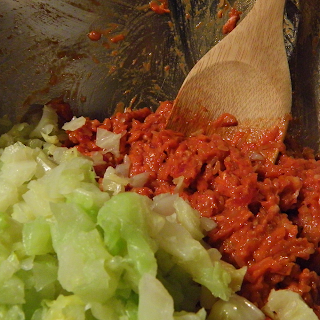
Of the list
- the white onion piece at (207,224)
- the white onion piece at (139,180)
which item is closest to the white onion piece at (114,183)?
the white onion piece at (139,180)

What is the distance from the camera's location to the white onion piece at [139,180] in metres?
1.96

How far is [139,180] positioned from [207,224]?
1.55ft

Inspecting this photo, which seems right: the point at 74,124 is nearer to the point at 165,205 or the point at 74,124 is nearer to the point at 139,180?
the point at 139,180

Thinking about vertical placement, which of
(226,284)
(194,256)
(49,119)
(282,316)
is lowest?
(282,316)

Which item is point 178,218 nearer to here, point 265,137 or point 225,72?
point 265,137

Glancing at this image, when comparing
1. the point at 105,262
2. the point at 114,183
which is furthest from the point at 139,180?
the point at 105,262

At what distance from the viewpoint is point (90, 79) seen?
2.44 metres

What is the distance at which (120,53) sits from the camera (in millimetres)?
2439

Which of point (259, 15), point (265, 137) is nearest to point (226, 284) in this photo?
point (265, 137)

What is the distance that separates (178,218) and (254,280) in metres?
0.43

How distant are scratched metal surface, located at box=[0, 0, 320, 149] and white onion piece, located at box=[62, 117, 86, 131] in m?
0.17

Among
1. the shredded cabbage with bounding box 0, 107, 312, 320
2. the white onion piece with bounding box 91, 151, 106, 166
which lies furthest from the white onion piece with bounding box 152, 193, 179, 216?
the white onion piece with bounding box 91, 151, 106, 166

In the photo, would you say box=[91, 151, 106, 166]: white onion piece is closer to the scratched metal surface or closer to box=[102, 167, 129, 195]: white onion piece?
box=[102, 167, 129, 195]: white onion piece

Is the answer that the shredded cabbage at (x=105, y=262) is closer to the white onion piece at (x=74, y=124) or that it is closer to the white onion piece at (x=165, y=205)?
the white onion piece at (x=165, y=205)
